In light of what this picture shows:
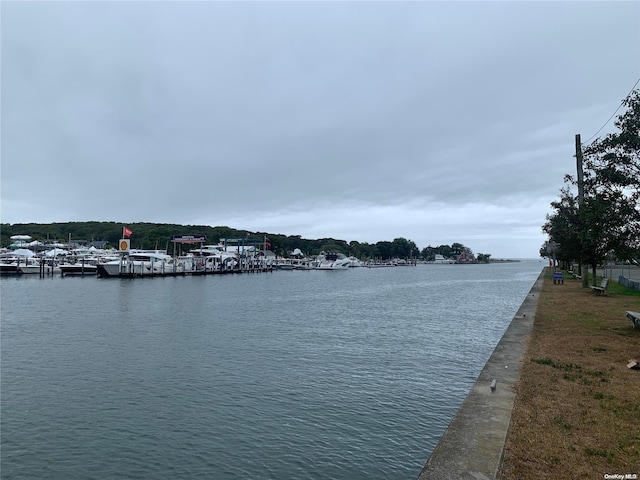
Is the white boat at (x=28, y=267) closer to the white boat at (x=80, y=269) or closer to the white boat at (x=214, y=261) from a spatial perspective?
the white boat at (x=80, y=269)

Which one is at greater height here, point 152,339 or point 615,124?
point 615,124

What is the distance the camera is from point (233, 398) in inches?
448

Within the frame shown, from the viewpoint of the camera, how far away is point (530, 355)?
11.9m

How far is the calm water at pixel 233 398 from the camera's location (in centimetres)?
795

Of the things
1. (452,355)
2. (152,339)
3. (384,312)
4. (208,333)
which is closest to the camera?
(452,355)

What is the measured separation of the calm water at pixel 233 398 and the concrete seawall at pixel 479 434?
3.75ft

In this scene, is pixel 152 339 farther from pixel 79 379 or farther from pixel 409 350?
pixel 409 350

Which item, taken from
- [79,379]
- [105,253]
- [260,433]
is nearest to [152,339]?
[79,379]

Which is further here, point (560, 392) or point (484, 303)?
point (484, 303)

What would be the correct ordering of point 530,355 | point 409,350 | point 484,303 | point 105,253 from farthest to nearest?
point 105,253 < point 484,303 < point 409,350 < point 530,355

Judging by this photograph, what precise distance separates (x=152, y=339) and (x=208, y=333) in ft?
8.92

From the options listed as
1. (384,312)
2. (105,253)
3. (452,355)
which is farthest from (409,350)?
(105,253)

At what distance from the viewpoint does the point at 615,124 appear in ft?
43.1

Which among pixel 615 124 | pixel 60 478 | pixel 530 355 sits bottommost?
pixel 60 478
